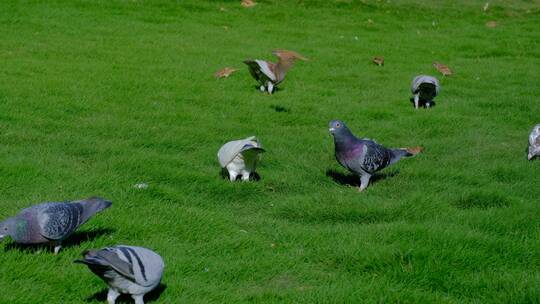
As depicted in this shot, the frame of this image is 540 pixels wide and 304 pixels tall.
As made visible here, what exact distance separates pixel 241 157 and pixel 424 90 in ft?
16.2

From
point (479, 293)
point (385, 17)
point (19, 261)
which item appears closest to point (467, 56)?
point (385, 17)

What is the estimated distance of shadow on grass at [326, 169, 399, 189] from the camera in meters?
8.02

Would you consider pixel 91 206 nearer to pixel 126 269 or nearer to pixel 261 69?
pixel 126 269

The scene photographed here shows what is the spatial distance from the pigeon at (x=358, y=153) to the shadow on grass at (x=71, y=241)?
2.65 meters

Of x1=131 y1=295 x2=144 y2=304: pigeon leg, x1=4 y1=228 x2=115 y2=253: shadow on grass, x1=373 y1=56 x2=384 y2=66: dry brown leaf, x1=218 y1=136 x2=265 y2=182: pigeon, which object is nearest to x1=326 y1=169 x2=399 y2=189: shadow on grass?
x1=218 y1=136 x2=265 y2=182: pigeon

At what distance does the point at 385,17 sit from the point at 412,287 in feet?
48.8

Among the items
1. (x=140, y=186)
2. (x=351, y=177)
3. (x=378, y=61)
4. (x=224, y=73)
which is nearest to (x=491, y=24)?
(x=378, y=61)

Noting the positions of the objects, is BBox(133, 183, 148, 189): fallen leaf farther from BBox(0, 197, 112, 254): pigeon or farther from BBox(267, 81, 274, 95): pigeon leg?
BBox(267, 81, 274, 95): pigeon leg

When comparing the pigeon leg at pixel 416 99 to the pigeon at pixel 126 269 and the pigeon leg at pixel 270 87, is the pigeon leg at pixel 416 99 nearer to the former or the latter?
the pigeon leg at pixel 270 87

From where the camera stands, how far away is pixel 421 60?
1513 centimetres

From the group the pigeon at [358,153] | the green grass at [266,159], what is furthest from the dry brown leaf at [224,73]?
the pigeon at [358,153]

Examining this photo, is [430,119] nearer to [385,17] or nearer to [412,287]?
Result: [412,287]

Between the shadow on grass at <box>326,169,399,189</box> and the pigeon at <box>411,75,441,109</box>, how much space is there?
3305 millimetres

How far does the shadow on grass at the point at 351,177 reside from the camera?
8016mm
